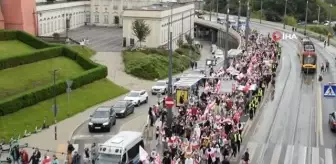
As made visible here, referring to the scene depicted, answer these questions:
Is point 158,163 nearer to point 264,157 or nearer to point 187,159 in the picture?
point 187,159

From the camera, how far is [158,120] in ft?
127

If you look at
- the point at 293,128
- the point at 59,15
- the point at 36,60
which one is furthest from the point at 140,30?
the point at 293,128

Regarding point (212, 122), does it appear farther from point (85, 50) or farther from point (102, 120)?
point (85, 50)

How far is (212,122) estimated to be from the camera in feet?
111

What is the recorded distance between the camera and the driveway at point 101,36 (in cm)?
7574

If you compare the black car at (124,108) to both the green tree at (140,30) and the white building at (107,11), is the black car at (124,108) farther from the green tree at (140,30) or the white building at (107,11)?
the white building at (107,11)

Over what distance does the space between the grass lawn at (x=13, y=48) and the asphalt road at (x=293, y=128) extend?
24.9 meters

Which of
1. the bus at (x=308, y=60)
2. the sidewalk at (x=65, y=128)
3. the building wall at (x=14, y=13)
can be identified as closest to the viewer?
the sidewalk at (x=65, y=128)

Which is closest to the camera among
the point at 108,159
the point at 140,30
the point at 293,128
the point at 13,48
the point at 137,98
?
the point at 108,159

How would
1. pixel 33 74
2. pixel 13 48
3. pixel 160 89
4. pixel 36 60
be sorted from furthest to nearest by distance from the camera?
1. pixel 13 48
2. pixel 36 60
3. pixel 160 89
4. pixel 33 74

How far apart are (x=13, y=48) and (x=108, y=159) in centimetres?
3405

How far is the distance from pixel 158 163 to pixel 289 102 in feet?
77.1

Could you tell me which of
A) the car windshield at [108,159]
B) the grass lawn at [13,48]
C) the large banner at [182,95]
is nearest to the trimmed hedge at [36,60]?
the grass lawn at [13,48]

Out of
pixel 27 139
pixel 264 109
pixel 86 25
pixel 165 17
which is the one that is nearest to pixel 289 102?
pixel 264 109
